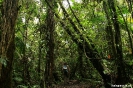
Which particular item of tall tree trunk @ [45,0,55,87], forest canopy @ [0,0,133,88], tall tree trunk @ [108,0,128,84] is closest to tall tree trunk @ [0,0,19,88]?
forest canopy @ [0,0,133,88]

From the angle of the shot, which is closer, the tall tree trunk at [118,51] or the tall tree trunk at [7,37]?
the tall tree trunk at [7,37]

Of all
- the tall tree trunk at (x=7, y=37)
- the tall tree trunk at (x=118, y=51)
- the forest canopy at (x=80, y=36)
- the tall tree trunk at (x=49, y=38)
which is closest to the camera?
the tall tree trunk at (x=7, y=37)

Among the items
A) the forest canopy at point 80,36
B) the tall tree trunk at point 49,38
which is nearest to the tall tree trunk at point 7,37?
the forest canopy at point 80,36

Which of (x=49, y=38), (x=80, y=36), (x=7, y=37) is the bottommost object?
(x=7, y=37)

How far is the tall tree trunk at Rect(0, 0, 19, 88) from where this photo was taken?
4.37m

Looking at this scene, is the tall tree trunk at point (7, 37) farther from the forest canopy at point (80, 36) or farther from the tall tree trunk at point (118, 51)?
the tall tree trunk at point (118, 51)

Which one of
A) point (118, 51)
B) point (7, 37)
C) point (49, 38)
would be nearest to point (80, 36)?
point (118, 51)

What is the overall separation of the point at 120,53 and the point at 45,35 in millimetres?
4139

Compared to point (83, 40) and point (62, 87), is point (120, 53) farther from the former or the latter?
point (62, 87)

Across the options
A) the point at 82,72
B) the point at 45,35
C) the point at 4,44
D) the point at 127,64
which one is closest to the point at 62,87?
the point at 45,35

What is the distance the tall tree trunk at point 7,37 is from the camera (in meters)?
4.37

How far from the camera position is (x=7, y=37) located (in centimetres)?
444

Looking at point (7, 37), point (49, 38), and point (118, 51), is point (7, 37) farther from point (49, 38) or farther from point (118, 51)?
point (49, 38)

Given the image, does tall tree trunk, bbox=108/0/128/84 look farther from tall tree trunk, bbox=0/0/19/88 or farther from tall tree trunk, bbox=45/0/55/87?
tall tree trunk, bbox=45/0/55/87
